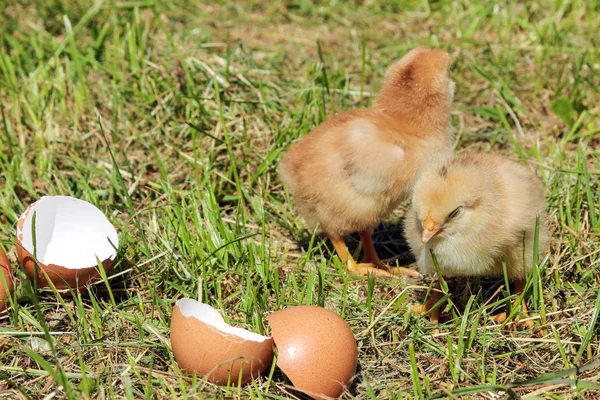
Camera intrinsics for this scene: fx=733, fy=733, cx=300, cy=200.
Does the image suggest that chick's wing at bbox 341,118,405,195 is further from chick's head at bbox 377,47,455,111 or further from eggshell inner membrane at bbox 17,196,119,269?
eggshell inner membrane at bbox 17,196,119,269

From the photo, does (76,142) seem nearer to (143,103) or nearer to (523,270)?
(143,103)

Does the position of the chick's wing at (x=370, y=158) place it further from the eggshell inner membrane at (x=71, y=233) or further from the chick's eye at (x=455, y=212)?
the eggshell inner membrane at (x=71, y=233)

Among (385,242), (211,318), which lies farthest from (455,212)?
(385,242)

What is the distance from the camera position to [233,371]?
233 centimetres

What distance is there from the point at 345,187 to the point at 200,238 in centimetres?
65

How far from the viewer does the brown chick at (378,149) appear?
295cm

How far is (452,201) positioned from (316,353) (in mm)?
694

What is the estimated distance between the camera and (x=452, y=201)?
2.50m

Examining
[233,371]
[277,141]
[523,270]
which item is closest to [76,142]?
[277,141]

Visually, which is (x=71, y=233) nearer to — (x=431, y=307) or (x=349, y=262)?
(x=349, y=262)

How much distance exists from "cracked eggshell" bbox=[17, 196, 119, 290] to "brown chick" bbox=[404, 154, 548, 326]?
118 cm

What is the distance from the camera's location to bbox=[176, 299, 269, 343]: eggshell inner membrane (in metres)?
2.30

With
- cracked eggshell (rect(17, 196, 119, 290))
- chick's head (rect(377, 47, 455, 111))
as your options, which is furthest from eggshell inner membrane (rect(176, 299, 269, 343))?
chick's head (rect(377, 47, 455, 111))

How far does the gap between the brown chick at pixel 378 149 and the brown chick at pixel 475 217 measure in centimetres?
21
